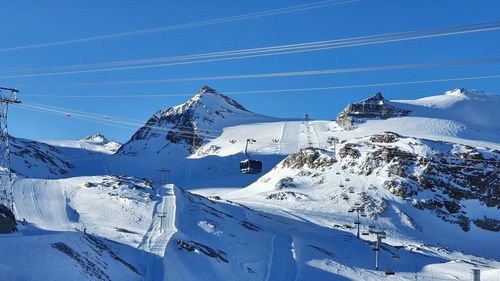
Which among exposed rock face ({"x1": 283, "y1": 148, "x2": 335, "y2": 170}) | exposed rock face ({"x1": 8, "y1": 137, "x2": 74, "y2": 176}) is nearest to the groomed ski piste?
exposed rock face ({"x1": 283, "y1": 148, "x2": 335, "y2": 170})

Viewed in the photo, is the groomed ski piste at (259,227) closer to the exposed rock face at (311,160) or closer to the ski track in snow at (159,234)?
the ski track in snow at (159,234)

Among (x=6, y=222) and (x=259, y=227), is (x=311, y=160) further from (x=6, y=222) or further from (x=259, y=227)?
(x=6, y=222)

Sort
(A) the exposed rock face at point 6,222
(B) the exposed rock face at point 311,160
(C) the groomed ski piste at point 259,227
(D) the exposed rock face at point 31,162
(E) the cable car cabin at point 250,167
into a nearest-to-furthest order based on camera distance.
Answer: (A) the exposed rock face at point 6,222 → (C) the groomed ski piste at point 259,227 → (E) the cable car cabin at point 250,167 → (B) the exposed rock face at point 311,160 → (D) the exposed rock face at point 31,162

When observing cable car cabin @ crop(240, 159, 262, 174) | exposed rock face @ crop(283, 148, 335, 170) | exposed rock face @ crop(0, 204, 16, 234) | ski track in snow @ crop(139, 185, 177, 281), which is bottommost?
ski track in snow @ crop(139, 185, 177, 281)

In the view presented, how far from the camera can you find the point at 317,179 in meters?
128

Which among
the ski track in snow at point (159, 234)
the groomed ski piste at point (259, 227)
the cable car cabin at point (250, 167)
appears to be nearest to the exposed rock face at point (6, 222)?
the groomed ski piste at point (259, 227)

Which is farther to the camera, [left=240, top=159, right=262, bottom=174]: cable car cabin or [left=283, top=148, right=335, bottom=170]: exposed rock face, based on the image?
[left=283, top=148, right=335, bottom=170]: exposed rock face

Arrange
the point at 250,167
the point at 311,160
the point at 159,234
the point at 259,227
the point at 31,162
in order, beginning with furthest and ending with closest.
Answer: the point at 31,162, the point at 311,160, the point at 259,227, the point at 250,167, the point at 159,234

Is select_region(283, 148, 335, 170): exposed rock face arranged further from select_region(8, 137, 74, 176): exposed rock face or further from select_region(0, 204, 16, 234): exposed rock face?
select_region(0, 204, 16, 234): exposed rock face

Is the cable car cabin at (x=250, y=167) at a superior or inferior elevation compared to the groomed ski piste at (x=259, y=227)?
superior

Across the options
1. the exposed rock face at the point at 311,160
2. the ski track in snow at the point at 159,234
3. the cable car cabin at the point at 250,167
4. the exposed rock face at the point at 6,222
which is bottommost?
the ski track in snow at the point at 159,234

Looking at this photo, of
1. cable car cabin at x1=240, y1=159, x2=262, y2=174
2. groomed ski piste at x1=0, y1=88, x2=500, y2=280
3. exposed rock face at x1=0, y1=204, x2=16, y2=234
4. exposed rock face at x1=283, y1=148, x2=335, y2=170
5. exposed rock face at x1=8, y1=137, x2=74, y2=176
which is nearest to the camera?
exposed rock face at x1=0, y1=204, x2=16, y2=234

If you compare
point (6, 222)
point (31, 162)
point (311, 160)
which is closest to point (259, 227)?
point (6, 222)

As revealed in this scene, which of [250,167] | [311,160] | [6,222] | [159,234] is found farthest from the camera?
[311,160]
